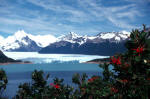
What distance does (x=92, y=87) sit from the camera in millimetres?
11555

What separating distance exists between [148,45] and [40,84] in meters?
16.4

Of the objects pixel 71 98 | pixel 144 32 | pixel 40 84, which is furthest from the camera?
pixel 40 84

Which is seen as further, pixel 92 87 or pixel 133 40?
pixel 92 87

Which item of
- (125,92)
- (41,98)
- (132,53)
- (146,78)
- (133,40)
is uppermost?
(133,40)

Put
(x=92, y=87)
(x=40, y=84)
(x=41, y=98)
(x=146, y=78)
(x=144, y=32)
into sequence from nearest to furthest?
(x=146, y=78), (x=144, y=32), (x=92, y=87), (x=41, y=98), (x=40, y=84)

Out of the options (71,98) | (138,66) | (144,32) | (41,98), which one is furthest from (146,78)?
(41,98)

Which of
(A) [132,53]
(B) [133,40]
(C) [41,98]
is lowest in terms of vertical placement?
(C) [41,98]

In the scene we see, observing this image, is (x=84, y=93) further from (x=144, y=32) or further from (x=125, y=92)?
(x=144, y=32)

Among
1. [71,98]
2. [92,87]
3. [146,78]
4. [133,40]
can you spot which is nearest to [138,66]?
[146,78]

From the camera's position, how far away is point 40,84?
74.1ft

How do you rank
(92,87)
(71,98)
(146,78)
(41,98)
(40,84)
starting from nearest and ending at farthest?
(146,78) → (92,87) → (71,98) → (41,98) → (40,84)

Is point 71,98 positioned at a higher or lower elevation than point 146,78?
lower

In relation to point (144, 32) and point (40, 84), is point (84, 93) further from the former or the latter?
point (40, 84)

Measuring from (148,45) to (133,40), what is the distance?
0.65 meters
